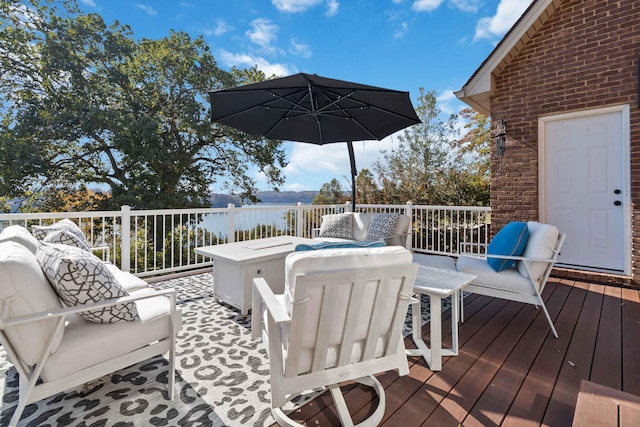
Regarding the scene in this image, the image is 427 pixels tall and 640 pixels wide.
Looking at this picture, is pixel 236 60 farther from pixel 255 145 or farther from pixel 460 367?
pixel 460 367

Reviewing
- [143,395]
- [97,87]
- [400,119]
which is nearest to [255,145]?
[97,87]

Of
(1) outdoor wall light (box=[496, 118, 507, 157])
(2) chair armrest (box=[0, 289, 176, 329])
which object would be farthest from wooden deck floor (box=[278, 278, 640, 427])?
(1) outdoor wall light (box=[496, 118, 507, 157])

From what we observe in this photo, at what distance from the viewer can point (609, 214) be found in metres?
4.19

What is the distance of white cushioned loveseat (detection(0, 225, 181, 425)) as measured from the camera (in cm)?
139

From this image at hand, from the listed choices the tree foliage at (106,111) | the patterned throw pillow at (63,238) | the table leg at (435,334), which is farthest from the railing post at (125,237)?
the tree foliage at (106,111)

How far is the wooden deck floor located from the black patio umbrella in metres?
2.38

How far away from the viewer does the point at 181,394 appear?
1.90 m

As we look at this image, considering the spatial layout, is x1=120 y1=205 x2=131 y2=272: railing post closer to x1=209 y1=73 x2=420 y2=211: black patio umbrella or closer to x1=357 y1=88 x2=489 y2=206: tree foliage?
x1=209 y1=73 x2=420 y2=211: black patio umbrella

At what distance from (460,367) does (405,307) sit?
976 mm

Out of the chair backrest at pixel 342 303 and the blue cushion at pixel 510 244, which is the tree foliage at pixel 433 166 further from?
the chair backrest at pixel 342 303

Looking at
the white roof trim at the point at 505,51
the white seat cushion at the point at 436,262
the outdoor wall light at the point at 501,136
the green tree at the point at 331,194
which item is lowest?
the white seat cushion at the point at 436,262

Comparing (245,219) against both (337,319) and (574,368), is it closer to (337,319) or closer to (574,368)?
(337,319)

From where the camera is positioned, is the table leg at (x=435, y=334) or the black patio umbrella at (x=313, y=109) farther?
the black patio umbrella at (x=313, y=109)

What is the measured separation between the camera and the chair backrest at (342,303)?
138 centimetres
